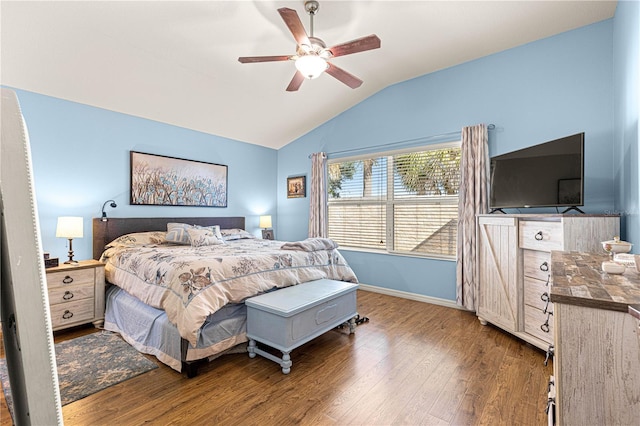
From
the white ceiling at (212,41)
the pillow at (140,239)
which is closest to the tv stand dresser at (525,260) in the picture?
the white ceiling at (212,41)

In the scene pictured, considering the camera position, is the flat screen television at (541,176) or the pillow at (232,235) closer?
the flat screen television at (541,176)

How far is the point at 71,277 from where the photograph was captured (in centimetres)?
298

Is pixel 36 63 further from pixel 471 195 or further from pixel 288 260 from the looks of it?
pixel 471 195

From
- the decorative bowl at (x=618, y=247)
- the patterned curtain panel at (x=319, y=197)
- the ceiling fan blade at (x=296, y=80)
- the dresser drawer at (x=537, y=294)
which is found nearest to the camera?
the decorative bowl at (x=618, y=247)

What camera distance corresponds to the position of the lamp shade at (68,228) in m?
3.02

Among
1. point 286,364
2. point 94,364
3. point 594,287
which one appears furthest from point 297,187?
point 594,287

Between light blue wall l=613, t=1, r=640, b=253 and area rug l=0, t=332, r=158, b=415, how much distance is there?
3465 millimetres

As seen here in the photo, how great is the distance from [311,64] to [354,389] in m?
2.40

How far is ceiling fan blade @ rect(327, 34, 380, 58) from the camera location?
226 cm

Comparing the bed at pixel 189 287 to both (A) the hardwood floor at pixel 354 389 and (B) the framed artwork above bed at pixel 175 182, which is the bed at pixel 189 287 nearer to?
(A) the hardwood floor at pixel 354 389

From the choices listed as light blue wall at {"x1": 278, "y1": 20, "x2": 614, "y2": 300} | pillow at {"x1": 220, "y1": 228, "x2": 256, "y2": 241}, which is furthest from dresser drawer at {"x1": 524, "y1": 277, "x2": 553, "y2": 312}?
pillow at {"x1": 220, "y1": 228, "x2": 256, "y2": 241}

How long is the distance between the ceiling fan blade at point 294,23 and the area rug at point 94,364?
8.86 ft

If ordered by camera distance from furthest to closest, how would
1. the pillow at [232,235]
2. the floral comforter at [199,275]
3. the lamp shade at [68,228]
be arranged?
the pillow at [232,235], the lamp shade at [68,228], the floral comforter at [199,275]

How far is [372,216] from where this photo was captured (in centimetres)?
467
